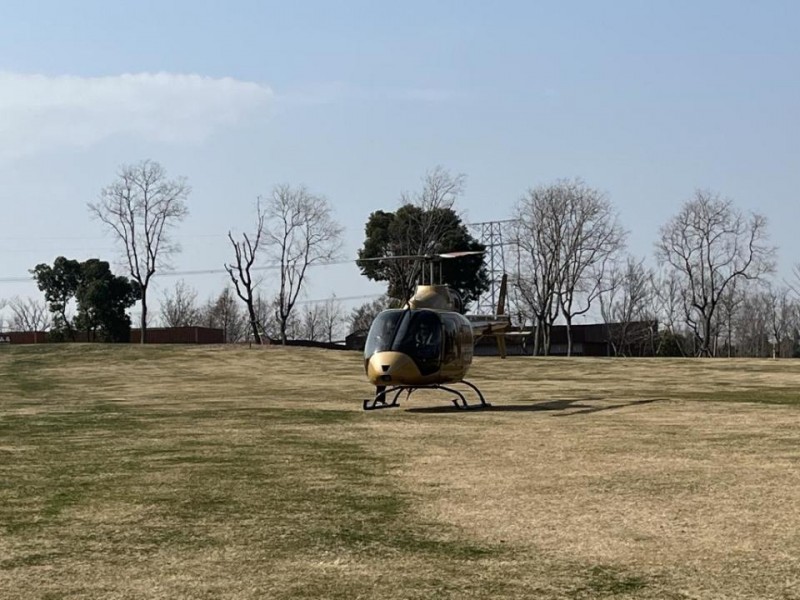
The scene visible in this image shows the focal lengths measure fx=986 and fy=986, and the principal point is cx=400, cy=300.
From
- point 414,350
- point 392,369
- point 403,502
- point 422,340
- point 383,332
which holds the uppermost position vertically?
point 383,332

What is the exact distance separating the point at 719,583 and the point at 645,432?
31.2 feet

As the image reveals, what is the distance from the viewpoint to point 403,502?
9062 millimetres

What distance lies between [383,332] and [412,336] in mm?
627

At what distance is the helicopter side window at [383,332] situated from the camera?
20234mm

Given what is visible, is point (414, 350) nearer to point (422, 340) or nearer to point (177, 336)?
point (422, 340)

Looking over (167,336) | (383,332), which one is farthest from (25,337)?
(383,332)

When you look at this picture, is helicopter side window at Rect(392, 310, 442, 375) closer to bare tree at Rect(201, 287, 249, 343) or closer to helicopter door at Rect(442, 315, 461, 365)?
helicopter door at Rect(442, 315, 461, 365)

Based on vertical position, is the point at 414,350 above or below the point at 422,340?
below

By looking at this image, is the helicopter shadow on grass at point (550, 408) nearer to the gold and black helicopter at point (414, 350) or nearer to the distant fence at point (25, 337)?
the gold and black helicopter at point (414, 350)

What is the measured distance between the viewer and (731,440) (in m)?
13.9

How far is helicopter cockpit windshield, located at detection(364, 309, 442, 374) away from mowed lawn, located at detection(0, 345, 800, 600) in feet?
3.91

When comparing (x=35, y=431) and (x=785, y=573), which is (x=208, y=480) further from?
(x=35, y=431)

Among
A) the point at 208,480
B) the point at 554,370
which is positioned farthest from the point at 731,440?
the point at 554,370

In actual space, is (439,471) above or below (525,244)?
below
